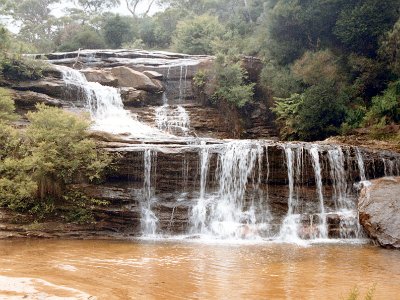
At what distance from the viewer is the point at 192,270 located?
Result: 8.03 metres

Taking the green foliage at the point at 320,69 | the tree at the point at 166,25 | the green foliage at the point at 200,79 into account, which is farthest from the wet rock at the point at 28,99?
the tree at the point at 166,25

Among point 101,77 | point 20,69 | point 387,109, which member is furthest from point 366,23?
point 20,69

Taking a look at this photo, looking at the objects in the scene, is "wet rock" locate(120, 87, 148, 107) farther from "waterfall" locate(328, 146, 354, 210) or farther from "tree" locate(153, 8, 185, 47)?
"tree" locate(153, 8, 185, 47)

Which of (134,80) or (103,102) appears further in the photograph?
(134,80)

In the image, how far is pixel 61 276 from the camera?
23.4 ft

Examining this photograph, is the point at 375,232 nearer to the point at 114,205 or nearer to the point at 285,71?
the point at 114,205

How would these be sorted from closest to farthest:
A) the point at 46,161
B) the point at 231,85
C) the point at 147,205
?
the point at 46,161 → the point at 147,205 → the point at 231,85

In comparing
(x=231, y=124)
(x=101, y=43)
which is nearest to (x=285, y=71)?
(x=231, y=124)

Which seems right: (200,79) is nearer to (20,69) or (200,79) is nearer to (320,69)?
(320,69)

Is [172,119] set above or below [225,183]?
above

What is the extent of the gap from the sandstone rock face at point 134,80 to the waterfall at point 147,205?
372 inches

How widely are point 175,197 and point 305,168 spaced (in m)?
4.40

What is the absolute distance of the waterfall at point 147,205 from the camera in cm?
1345

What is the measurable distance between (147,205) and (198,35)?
63.8 feet
